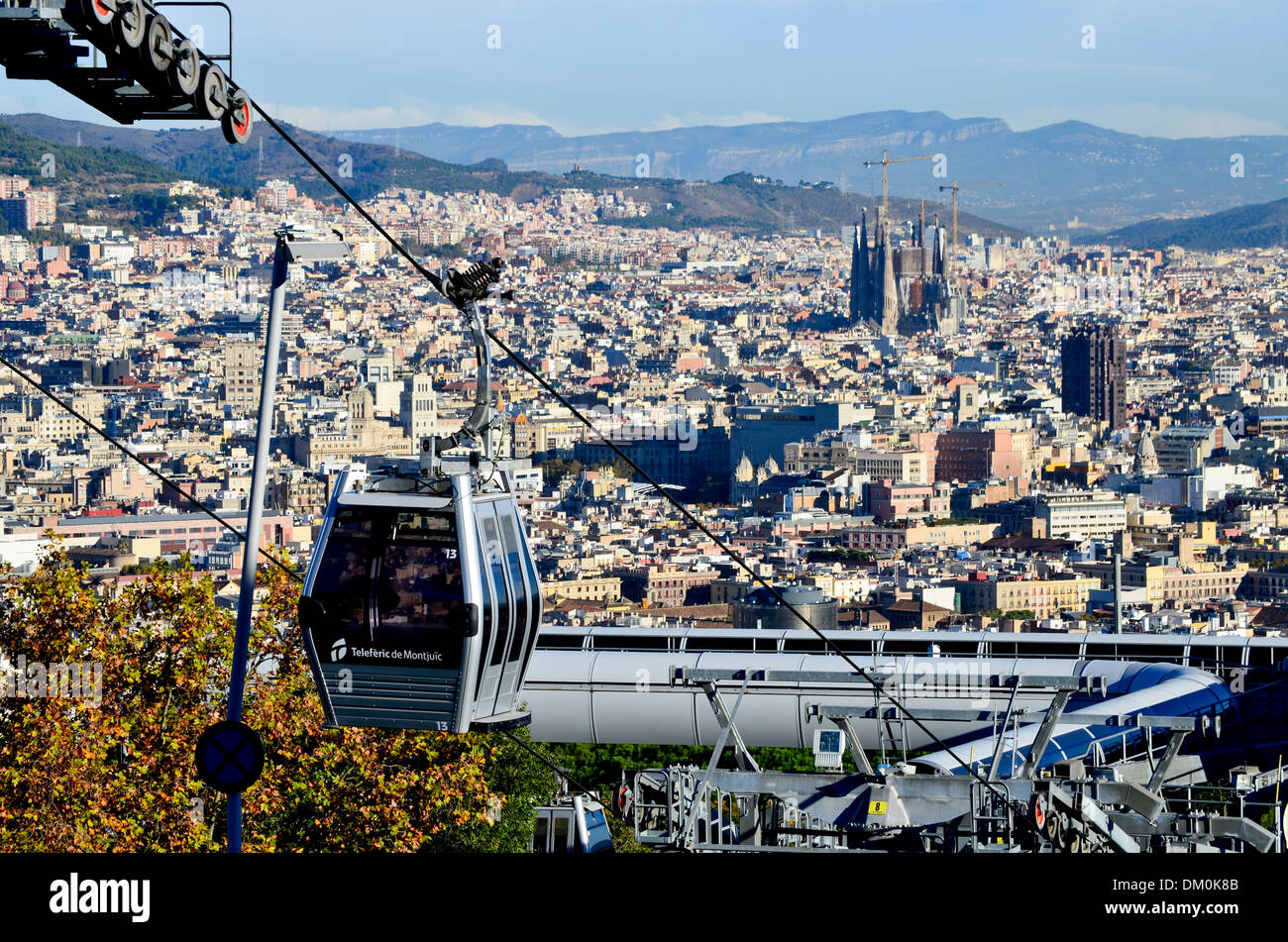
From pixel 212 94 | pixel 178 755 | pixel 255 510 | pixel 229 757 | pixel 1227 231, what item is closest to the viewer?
pixel 212 94

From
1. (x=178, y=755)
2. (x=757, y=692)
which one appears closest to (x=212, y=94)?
(x=178, y=755)

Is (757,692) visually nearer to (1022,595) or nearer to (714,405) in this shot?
(1022,595)

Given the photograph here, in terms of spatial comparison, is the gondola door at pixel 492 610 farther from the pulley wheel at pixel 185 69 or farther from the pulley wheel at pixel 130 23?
the pulley wheel at pixel 130 23

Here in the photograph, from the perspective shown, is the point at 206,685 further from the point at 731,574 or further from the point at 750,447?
the point at 750,447

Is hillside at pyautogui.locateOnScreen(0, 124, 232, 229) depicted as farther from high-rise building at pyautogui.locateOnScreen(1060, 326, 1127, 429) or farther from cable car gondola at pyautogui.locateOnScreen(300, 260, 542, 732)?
cable car gondola at pyautogui.locateOnScreen(300, 260, 542, 732)

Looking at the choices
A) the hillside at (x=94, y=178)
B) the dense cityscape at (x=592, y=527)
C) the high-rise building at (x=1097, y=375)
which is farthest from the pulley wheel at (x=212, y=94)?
the hillside at (x=94, y=178)
